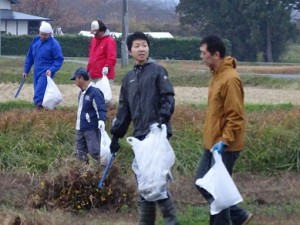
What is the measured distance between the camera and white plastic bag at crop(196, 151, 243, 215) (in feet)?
24.5

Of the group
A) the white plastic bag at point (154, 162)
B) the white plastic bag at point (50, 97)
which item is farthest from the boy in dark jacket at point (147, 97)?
the white plastic bag at point (50, 97)

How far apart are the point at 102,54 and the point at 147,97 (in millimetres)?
6101

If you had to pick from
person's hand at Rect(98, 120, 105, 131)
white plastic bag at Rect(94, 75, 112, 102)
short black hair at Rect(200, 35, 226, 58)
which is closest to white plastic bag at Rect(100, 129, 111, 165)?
person's hand at Rect(98, 120, 105, 131)

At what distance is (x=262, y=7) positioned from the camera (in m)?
52.1

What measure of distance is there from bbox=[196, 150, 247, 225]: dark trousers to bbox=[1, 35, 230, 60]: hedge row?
46.8 metres

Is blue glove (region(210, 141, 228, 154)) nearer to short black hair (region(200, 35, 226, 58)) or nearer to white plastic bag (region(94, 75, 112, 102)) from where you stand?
short black hair (region(200, 35, 226, 58))

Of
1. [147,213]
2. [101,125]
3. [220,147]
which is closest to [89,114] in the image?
[101,125]

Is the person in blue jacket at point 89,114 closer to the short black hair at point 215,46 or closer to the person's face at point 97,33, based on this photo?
the short black hair at point 215,46

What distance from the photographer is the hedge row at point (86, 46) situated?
55.2 m

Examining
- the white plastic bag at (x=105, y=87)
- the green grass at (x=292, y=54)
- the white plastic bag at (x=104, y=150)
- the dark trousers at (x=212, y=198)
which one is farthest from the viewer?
the green grass at (x=292, y=54)

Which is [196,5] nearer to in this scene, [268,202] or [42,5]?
[42,5]

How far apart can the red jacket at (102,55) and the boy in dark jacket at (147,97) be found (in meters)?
5.79

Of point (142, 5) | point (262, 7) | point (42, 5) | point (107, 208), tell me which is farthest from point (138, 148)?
point (142, 5)

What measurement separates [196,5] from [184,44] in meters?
2.49
